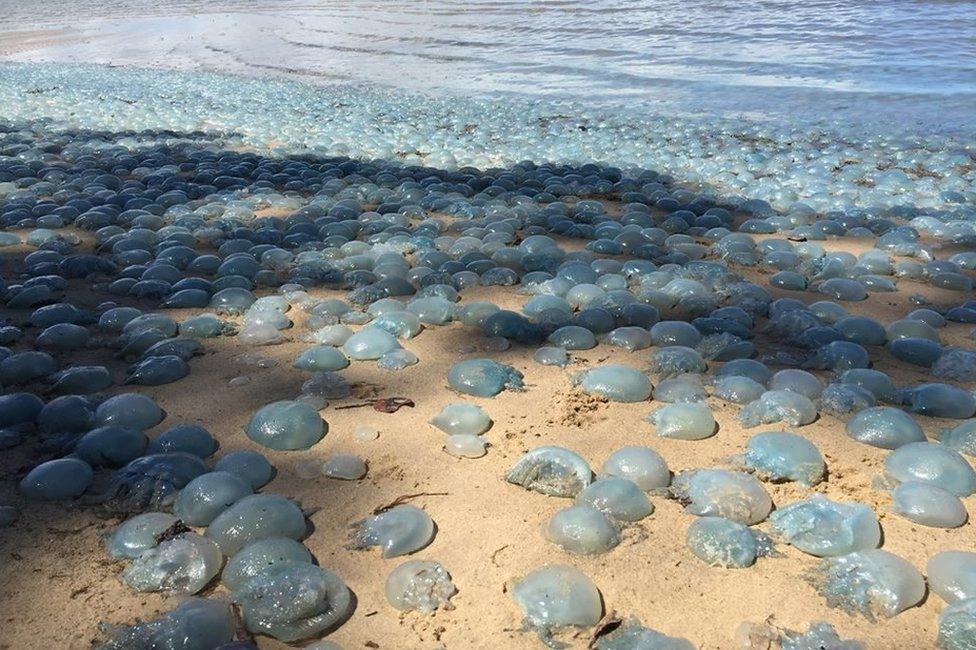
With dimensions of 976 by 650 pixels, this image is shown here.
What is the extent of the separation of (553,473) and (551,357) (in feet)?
1.94

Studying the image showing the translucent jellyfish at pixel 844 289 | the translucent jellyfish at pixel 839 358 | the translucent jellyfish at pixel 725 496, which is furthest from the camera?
the translucent jellyfish at pixel 844 289

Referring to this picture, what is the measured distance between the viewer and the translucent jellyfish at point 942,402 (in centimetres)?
189

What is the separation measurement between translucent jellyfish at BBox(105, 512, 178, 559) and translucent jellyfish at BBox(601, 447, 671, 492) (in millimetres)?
865

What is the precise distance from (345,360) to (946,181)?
145 inches

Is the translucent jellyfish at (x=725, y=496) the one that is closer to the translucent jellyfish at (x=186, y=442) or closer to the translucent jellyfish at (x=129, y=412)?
the translucent jellyfish at (x=186, y=442)

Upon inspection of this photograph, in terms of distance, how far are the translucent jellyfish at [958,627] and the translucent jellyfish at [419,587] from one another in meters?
0.77

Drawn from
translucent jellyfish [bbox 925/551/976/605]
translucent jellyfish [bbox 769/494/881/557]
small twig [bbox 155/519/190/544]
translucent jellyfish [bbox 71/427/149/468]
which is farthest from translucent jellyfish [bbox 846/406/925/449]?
translucent jellyfish [bbox 71/427/149/468]

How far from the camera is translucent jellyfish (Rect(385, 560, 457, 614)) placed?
52.6 inches

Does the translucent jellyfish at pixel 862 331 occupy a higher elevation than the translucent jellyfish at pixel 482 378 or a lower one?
lower

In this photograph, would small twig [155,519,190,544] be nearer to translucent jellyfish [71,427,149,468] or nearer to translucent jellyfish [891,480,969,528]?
translucent jellyfish [71,427,149,468]

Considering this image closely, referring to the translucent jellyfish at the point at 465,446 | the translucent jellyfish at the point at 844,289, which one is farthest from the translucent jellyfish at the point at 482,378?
the translucent jellyfish at the point at 844,289

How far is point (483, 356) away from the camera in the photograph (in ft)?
7.38

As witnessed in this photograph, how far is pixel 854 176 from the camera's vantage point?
4.54 metres

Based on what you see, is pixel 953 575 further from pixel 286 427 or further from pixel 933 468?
pixel 286 427
